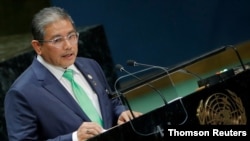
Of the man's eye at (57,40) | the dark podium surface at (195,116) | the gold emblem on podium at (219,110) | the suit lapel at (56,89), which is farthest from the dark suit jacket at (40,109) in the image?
the gold emblem on podium at (219,110)

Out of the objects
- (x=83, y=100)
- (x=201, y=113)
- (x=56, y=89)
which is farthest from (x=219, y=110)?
(x=56, y=89)

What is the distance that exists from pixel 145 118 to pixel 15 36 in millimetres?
2938

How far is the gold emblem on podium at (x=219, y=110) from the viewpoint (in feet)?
7.97

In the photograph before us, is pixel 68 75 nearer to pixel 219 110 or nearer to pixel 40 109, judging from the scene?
pixel 40 109

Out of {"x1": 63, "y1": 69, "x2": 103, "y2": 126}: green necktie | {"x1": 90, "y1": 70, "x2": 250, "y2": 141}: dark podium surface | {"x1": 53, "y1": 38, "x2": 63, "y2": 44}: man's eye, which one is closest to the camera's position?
{"x1": 90, "y1": 70, "x2": 250, "y2": 141}: dark podium surface

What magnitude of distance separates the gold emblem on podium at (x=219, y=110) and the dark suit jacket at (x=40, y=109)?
1.79 ft

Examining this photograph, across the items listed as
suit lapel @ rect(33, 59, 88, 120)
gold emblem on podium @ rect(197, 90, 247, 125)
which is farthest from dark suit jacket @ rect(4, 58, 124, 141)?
gold emblem on podium @ rect(197, 90, 247, 125)

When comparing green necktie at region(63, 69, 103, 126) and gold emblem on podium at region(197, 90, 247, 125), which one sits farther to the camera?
green necktie at region(63, 69, 103, 126)

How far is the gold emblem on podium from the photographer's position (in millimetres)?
2428

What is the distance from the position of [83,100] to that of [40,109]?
0.26 meters

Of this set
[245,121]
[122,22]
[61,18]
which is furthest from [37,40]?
[122,22]

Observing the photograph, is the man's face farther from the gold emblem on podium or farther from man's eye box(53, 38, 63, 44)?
the gold emblem on podium

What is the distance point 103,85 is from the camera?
2832mm

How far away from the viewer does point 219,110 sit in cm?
245
